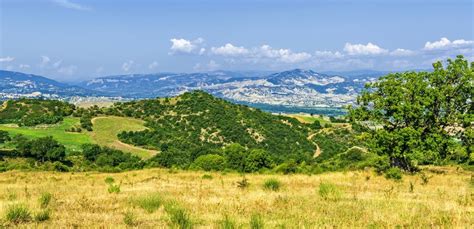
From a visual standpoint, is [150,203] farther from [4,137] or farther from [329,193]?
[4,137]

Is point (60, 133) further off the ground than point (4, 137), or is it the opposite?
point (4, 137)

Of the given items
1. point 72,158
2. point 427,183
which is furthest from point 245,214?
point 72,158

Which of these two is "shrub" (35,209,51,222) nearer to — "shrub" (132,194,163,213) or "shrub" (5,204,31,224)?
"shrub" (5,204,31,224)

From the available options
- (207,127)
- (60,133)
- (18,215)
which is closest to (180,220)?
(18,215)

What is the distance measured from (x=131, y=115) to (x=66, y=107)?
21794mm

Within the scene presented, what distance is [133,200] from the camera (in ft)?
48.6

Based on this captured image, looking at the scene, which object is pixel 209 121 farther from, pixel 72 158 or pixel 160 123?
pixel 72 158

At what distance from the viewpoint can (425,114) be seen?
28.4 meters

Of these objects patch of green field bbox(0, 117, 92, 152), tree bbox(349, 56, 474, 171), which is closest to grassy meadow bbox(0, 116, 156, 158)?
patch of green field bbox(0, 117, 92, 152)

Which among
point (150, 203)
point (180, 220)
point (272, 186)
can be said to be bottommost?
point (272, 186)

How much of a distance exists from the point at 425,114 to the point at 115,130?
110 m

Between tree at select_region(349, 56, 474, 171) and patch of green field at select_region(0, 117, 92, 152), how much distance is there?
90309 millimetres

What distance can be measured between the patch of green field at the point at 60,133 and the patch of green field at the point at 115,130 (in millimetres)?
4125

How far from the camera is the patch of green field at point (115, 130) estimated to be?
112188 mm
